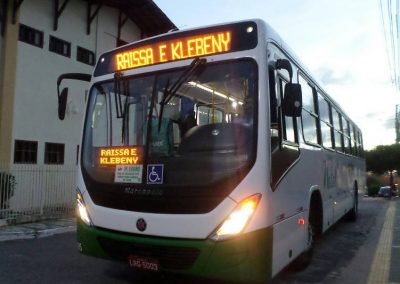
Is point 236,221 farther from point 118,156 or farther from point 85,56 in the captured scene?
point 85,56

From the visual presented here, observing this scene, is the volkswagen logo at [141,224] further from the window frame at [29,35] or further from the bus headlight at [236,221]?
the window frame at [29,35]

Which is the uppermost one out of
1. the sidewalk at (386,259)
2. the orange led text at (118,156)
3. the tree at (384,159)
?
the tree at (384,159)

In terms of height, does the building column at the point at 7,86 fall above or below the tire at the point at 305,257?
above

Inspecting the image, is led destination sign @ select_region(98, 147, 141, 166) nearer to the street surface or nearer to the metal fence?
the street surface

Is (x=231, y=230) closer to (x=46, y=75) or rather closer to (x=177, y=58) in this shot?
(x=177, y=58)

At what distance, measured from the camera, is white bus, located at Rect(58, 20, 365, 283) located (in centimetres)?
422

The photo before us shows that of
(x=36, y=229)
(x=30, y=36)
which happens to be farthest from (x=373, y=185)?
(x=36, y=229)

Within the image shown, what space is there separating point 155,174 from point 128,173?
1.16ft

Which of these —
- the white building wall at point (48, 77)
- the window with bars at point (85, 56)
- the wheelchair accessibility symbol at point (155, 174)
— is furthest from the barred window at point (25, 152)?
the wheelchair accessibility symbol at point (155, 174)

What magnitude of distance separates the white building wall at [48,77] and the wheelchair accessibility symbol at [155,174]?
10.4 m

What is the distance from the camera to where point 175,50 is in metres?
4.98

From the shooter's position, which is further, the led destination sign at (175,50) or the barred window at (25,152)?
the barred window at (25,152)

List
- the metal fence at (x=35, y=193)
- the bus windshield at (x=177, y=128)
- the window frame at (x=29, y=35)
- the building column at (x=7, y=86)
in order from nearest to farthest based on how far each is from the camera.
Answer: the bus windshield at (x=177, y=128) → the metal fence at (x=35, y=193) → the building column at (x=7, y=86) → the window frame at (x=29, y=35)

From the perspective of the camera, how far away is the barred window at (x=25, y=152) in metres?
13.8
